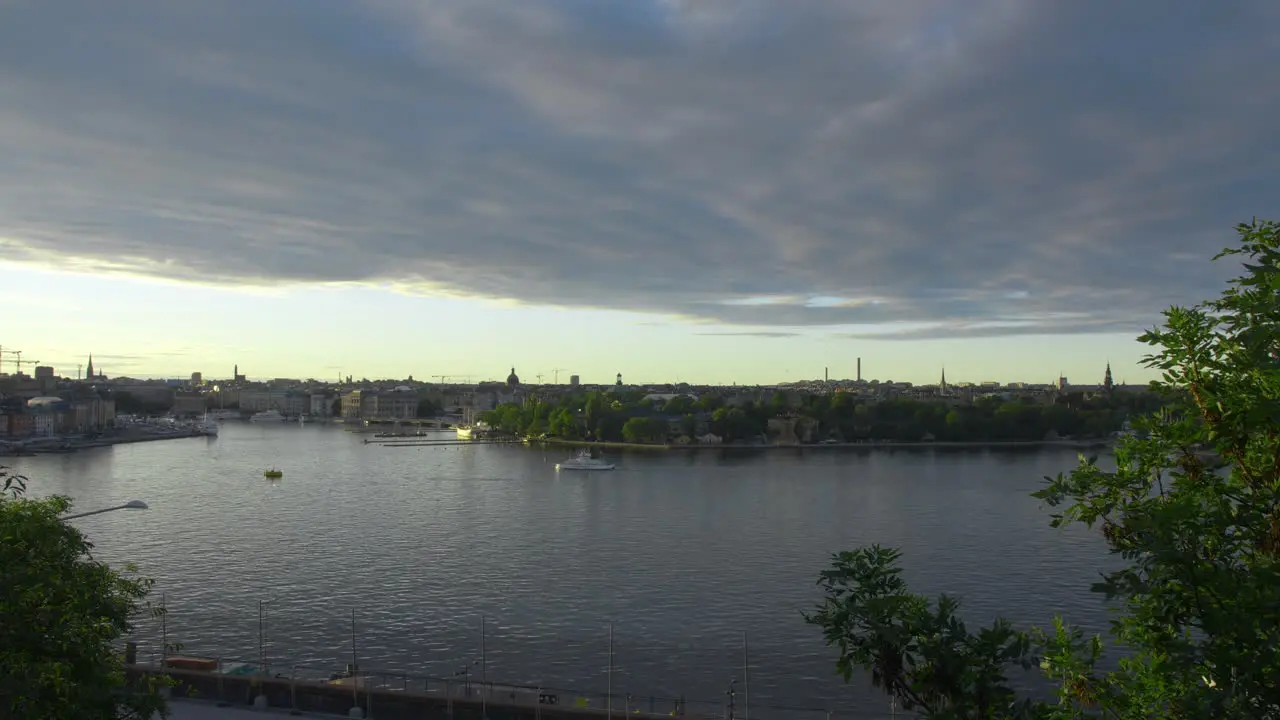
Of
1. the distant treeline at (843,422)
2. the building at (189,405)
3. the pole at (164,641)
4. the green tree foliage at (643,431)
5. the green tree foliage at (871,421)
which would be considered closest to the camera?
the pole at (164,641)

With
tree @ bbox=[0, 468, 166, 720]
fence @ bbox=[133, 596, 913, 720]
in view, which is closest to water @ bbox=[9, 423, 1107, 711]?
fence @ bbox=[133, 596, 913, 720]

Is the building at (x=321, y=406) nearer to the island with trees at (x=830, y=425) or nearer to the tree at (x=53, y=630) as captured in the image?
the island with trees at (x=830, y=425)

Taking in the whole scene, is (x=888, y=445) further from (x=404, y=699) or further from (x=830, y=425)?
(x=404, y=699)

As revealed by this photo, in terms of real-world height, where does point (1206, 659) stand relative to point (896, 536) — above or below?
above

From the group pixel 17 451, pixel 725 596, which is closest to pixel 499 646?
pixel 725 596

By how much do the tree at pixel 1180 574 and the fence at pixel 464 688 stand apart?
5.86 meters

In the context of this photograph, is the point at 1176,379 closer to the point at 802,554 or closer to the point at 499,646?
the point at 499,646

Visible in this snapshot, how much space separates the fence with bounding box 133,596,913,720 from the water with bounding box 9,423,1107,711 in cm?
10

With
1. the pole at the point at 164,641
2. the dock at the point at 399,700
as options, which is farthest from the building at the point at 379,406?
the dock at the point at 399,700

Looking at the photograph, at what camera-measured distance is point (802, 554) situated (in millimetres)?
17438

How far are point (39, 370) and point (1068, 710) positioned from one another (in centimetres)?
11164

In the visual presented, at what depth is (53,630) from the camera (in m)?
4.22

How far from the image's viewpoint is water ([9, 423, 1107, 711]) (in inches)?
456

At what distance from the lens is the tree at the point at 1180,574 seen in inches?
92.6
